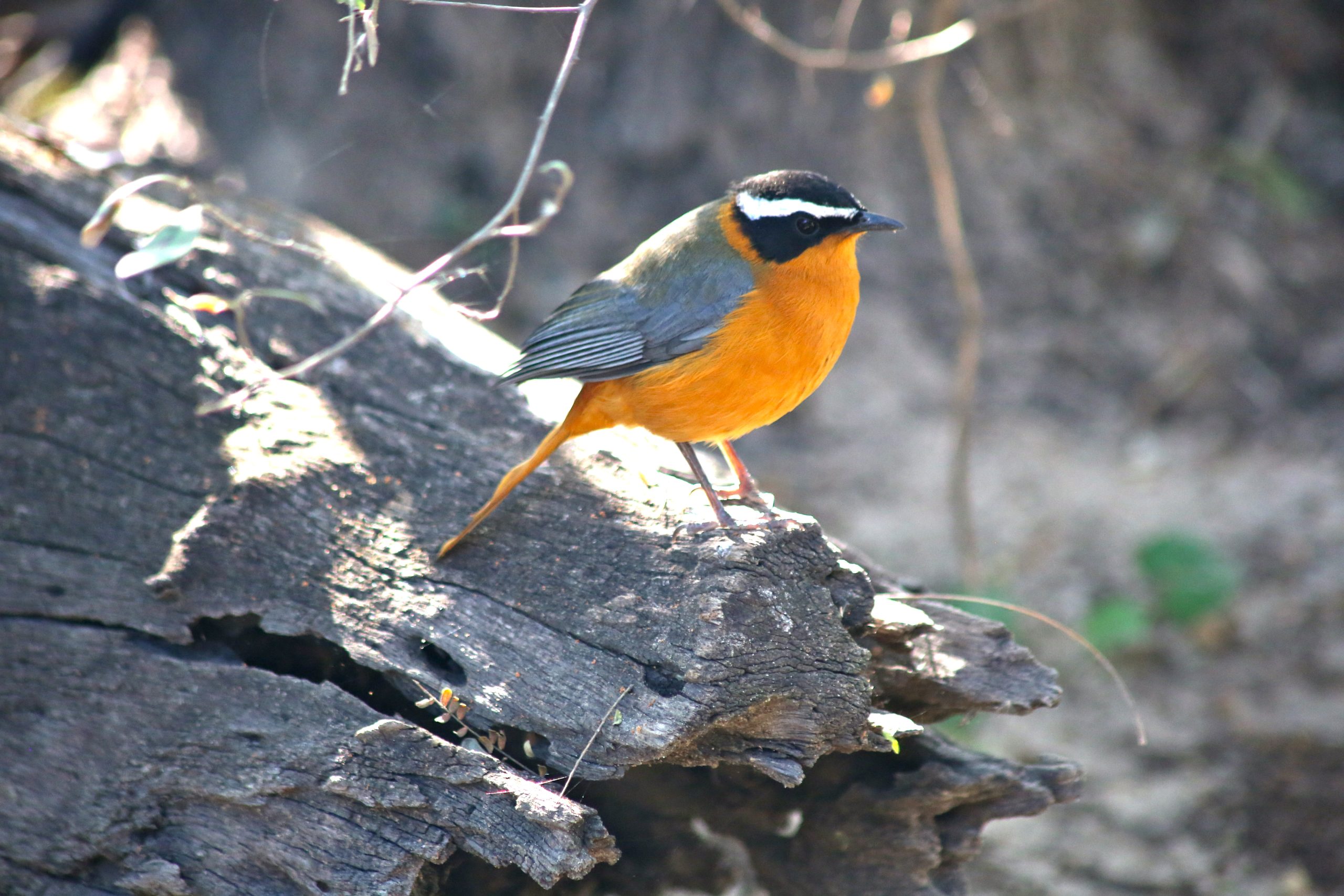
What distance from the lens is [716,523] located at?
343 centimetres

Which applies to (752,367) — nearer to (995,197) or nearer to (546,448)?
(546,448)

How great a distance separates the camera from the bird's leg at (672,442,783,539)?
329 centimetres

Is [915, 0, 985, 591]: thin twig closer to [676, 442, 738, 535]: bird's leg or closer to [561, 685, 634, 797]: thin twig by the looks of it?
[676, 442, 738, 535]: bird's leg

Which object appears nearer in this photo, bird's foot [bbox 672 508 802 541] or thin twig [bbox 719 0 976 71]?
bird's foot [bbox 672 508 802 541]

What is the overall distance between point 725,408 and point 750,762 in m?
1.20

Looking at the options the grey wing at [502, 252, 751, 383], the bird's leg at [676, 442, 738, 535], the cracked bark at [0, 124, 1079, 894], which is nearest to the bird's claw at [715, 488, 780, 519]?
the bird's leg at [676, 442, 738, 535]

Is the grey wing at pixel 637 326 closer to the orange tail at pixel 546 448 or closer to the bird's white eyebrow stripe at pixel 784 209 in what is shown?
the orange tail at pixel 546 448

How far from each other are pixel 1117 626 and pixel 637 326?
11.4ft

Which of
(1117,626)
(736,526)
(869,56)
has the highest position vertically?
(869,56)

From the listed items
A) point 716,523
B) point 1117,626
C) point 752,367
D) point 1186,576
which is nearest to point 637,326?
point 752,367

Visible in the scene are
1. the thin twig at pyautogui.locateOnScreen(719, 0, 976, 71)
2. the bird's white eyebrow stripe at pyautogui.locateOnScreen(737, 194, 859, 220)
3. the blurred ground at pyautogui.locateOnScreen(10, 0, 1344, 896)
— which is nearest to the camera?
the bird's white eyebrow stripe at pyautogui.locateOnScreen(737, 194, 859, 220)

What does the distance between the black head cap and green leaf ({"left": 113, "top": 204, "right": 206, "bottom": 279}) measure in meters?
1.84

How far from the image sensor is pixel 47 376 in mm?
3988

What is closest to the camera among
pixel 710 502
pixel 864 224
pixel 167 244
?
pixel 167 244
